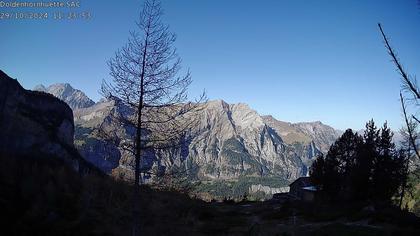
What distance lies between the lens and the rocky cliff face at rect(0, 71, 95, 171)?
5766 cm

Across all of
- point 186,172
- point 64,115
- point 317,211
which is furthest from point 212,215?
point 64,115

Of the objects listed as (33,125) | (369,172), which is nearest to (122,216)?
(369,172)

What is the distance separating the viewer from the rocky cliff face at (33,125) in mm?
57656

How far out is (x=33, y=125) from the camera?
68.6 m

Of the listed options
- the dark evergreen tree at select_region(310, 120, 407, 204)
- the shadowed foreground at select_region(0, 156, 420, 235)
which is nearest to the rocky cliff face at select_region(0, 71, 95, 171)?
the shadowed foreground at select_region(0, 156, 420, 235)

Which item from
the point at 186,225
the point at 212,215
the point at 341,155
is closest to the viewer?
the point at 186,225

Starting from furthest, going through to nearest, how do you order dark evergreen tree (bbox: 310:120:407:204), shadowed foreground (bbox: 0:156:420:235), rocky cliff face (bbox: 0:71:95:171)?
rocky cliff face (bbox: 0:71:95:171) < dark evergreen tree (bbox: 310:120:407:204) < shadowed foreground (bbox: 0:156:420:235)

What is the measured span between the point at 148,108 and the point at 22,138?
5599cm

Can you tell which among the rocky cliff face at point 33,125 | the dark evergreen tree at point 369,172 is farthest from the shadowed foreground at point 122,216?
the rocky cliff face at point 33,125

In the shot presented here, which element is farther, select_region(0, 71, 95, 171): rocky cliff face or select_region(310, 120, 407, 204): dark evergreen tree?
select_region(0, 71, 95, 171): rocky cliff face

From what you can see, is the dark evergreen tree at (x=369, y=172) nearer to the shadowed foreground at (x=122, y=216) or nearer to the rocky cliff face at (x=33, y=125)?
the shadowed foreground at (x=122, y=216)

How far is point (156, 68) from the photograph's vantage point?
1494cm

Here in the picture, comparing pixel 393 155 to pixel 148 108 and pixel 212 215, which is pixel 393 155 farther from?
pixel 148 108

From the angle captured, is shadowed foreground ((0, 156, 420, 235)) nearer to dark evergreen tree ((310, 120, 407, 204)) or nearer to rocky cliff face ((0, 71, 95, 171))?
dark evergreen tree ((310, 120, 407, 204))
